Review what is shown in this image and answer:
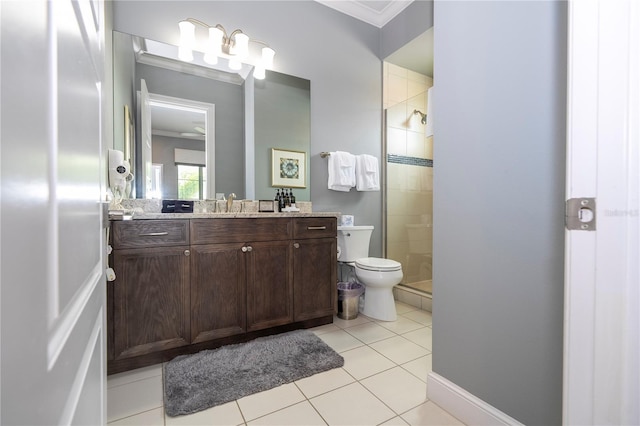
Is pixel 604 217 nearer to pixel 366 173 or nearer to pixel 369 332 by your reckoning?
pixel 369 332

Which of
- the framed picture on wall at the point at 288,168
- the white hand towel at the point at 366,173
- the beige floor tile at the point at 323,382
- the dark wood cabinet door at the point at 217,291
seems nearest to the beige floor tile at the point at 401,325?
the beige floor tile at the point at 323,382

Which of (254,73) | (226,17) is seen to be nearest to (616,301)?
(254,73)

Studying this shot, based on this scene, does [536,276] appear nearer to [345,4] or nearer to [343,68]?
[343,68]

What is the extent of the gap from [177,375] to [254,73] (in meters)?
2.25

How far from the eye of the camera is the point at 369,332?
209cm

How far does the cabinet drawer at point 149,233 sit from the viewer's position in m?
1.48

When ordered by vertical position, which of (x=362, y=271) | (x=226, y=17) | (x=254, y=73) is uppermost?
(x=226, y=17)

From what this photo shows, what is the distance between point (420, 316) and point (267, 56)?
2.61m

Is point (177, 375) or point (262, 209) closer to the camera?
point (177, 375)

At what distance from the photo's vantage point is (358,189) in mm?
2844

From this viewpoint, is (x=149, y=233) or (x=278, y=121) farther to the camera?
(x=278, y=121)

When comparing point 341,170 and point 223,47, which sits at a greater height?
point 223,47

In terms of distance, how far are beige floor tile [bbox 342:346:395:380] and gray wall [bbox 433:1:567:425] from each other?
1.36 ft

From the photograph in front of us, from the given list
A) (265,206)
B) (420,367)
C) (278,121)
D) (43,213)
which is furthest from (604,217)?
(278,121)
